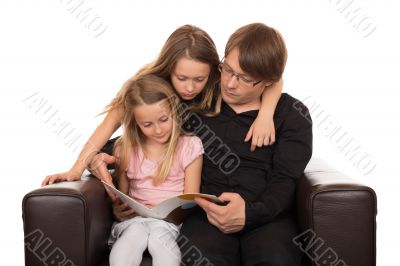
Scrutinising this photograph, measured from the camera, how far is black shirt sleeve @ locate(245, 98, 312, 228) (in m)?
2.24

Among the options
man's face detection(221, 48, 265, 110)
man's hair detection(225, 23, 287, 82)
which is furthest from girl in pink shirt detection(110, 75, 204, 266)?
man's hair detection(225, 23, 287, 82)

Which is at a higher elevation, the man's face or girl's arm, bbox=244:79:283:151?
the man's face

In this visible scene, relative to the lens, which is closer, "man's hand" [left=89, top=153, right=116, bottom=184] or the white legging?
the white legging

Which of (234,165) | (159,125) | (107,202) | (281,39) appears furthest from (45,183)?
(281,39)

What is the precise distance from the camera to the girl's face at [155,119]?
2.28 m

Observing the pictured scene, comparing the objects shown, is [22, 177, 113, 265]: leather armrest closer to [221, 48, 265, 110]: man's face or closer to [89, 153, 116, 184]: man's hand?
[89, 153, 116, 184]: man's hand

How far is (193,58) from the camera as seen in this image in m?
2.39

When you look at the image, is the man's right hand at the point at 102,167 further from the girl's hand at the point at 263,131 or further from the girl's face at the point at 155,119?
the girl's hand at the point at 263,131

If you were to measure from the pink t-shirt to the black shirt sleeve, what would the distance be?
318mm

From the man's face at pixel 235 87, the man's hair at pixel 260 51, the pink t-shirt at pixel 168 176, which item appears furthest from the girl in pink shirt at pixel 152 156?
the man's hair at pixel 260 51

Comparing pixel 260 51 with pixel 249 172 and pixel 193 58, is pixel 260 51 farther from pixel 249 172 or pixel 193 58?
pixel 249 172

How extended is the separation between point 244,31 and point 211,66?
0.70 ft

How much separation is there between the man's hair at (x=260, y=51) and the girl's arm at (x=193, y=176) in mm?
425

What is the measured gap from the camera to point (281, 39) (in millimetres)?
2371
